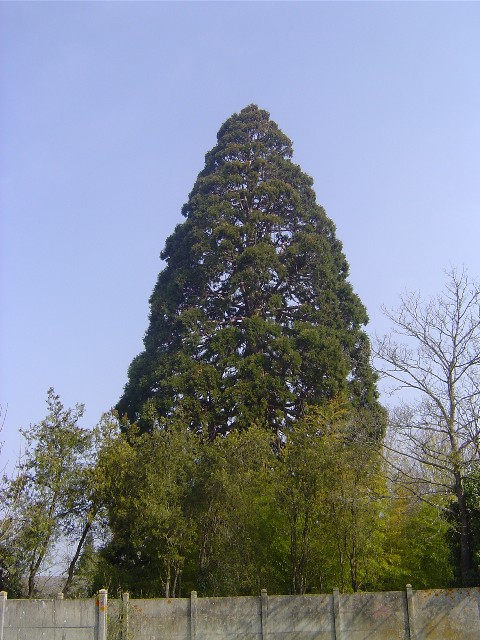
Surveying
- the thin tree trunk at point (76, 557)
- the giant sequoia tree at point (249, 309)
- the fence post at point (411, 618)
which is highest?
the giant sequoia tree at point (249, 309)

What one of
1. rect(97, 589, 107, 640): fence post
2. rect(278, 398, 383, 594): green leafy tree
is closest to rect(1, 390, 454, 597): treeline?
rect(278, 398, 383, 594): green leafy tree

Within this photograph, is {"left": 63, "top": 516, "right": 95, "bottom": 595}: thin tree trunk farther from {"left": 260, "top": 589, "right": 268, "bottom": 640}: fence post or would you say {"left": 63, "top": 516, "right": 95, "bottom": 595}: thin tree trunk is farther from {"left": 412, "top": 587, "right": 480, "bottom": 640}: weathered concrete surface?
{"left": 412, "top": 587, "right": 480, "bottom": 640}: weathered concrete surface

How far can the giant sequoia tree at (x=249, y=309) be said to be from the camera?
27.8m

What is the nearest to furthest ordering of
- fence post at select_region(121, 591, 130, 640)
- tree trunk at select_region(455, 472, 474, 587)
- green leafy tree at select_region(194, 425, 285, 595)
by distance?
1. fence post at select_region(121, 591, 130, 640)
2. tree trunk at select_region(455, 472, 474, 587)
3. green leafy tree at select_region(194, 425, 285, 595)

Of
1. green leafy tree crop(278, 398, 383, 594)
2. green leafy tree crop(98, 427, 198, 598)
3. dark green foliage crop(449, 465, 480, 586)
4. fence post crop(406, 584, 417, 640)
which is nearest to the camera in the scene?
fence post crop(406, 584, 417, 640)

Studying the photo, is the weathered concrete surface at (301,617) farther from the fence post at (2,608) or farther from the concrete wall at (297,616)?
the fence post at (2,608)

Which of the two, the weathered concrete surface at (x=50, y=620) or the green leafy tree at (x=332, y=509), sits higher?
the green leafy tree at (x=332, y=509)

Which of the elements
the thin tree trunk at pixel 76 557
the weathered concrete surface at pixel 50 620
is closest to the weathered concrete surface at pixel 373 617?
the weathered concrete surface at pixel 50 620

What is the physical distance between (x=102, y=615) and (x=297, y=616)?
432 centimetres

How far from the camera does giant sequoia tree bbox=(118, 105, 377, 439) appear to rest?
27828 mm

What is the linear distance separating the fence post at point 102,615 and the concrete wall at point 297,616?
0.19 m

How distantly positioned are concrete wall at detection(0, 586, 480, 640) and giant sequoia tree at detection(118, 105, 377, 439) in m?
9.61

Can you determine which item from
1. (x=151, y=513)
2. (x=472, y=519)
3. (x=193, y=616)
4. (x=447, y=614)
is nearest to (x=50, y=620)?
(x=193, y=616)

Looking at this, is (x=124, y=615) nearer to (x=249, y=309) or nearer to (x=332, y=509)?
(x=332, y=509)
